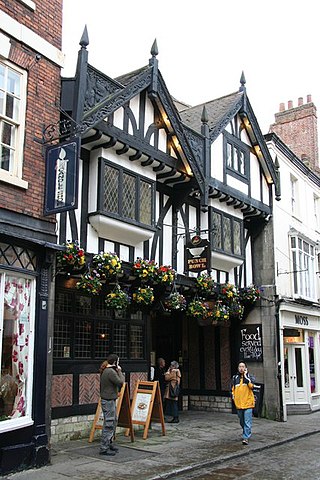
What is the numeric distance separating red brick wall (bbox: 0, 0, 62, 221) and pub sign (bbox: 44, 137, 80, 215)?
0.52ft

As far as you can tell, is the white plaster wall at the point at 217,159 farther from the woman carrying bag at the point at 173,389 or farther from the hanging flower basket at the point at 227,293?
the woman carrying bag at the point at 173,389

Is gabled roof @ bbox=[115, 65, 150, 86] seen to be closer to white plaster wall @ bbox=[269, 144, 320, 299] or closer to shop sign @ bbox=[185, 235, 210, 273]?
shop sign @ bbox=[185, 235, 210, 273]

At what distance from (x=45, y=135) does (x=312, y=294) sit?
44.6 feet

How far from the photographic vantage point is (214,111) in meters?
16.5

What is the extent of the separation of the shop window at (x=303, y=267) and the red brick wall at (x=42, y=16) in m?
11.6

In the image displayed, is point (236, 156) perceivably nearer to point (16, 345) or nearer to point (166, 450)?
point (166, 450)

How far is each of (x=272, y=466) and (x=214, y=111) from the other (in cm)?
1080

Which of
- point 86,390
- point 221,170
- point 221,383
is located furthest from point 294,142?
point 86,390

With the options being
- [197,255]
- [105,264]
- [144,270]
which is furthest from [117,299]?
[197,255]

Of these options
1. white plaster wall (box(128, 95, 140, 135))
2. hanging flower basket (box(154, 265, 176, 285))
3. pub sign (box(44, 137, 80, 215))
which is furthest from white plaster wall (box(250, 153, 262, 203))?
pub sign (box(44, 137, 80, 215))

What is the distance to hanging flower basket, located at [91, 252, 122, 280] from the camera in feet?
34.9

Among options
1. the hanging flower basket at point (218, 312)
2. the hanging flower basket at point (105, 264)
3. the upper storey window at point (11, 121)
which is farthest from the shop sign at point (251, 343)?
the upper storey window at point (11, 121)

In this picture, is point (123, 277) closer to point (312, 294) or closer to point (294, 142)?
point (312, 294)

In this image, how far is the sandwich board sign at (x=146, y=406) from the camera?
1121 centimetres
